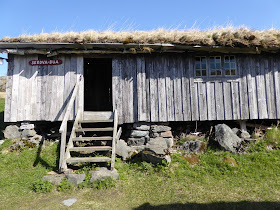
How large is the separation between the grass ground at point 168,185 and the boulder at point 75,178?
24 cm

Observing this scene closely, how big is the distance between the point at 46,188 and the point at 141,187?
7.32ft

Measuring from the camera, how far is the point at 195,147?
21.1ft

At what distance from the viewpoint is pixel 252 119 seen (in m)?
7.41

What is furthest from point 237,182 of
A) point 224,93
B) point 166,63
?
point 166,63

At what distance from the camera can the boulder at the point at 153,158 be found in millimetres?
5410

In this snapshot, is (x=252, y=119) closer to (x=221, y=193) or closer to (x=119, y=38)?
(x=221, y=193)

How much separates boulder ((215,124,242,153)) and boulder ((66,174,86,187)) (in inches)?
174

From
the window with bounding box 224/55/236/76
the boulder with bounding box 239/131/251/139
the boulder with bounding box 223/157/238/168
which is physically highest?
the window with bounding box 224/55/236/76

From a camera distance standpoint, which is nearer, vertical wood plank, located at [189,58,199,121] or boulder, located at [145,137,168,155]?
boulder, located at [145,137,168,155]

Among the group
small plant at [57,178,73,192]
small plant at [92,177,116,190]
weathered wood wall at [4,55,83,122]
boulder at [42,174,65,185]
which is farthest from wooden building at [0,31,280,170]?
small plant at [57,178,73,192]

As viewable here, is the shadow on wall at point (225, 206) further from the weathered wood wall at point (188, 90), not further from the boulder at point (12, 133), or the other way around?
the boulder at point (12, 133)

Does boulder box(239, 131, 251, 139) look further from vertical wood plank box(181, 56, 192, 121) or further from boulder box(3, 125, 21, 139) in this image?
boulder box(3, 125, 21, 139)

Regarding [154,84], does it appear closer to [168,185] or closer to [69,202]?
[168,185]

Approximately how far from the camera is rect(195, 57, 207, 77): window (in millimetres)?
7230
